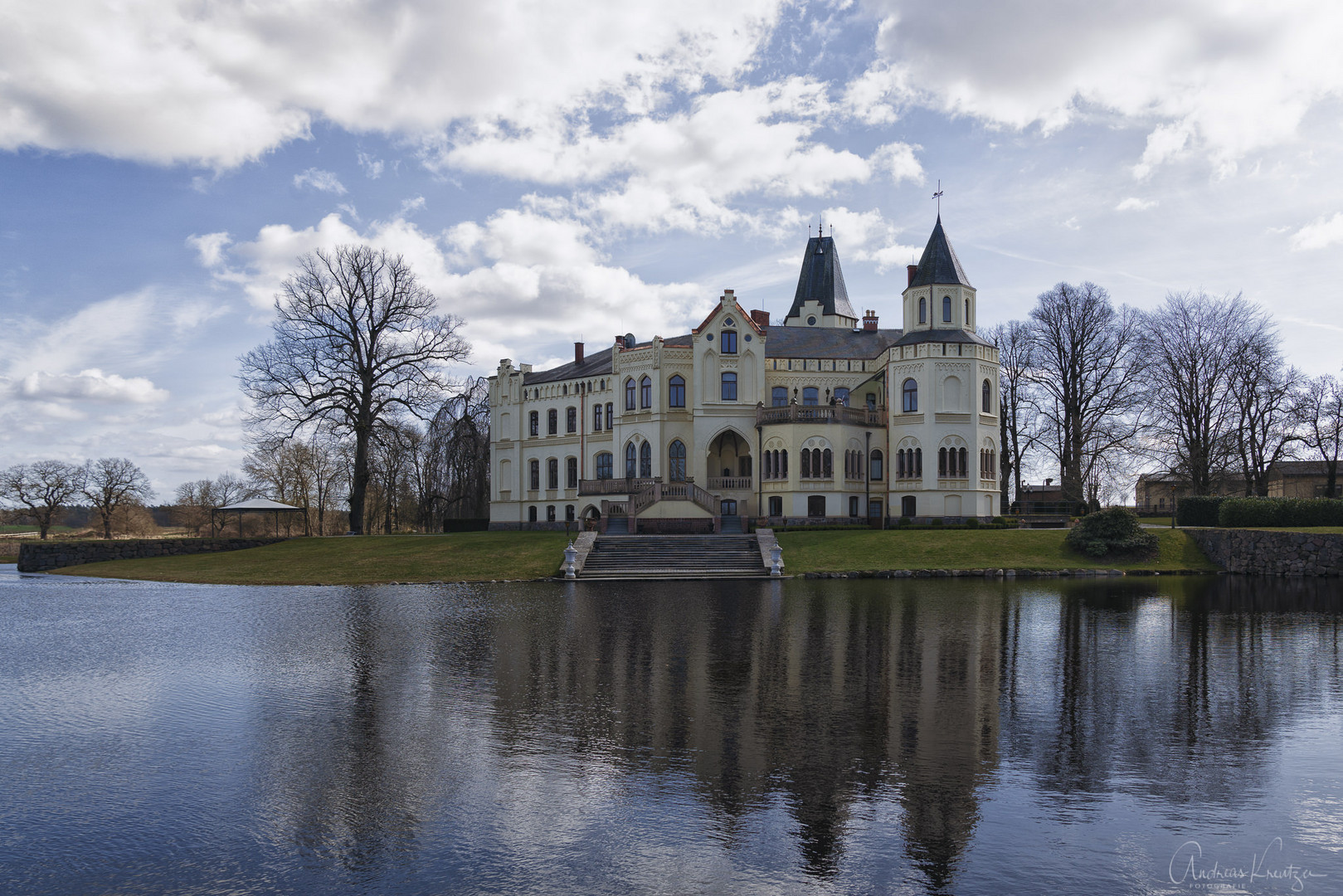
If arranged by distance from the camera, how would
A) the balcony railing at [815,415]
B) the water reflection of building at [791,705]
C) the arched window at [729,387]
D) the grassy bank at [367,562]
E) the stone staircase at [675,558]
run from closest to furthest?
the water reflection of building at [791,705] < the stone staircase at [675,558] < the grassy bank at [367,562] < the balcony railing at [815,415] < the arched window at [729,387]

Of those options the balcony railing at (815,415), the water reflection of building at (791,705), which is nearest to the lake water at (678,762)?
the water reflection of building at (791,705)

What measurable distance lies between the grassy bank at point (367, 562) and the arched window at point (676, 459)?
8.29 metres

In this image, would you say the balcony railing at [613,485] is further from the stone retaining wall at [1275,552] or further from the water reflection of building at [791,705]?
the stone retaining wall at [1275,552]

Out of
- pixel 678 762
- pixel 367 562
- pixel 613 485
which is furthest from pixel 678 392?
pixel 678 762

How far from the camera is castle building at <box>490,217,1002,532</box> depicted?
51906 mm

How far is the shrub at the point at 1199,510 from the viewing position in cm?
4688

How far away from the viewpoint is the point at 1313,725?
11.9 m

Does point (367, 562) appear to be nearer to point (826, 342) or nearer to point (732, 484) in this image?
point (732, 484)

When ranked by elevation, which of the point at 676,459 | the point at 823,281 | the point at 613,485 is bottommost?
the point at 613,485

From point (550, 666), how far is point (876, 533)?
32137 mm

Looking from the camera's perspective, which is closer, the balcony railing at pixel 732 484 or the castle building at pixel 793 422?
the castle building at pixel 793 422

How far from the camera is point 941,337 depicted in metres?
52.8

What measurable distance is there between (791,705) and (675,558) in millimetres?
27783

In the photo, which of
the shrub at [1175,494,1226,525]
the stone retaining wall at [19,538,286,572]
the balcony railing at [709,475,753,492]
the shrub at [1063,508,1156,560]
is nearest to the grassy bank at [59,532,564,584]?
the stone retaining wall at [19,538,286,572]
